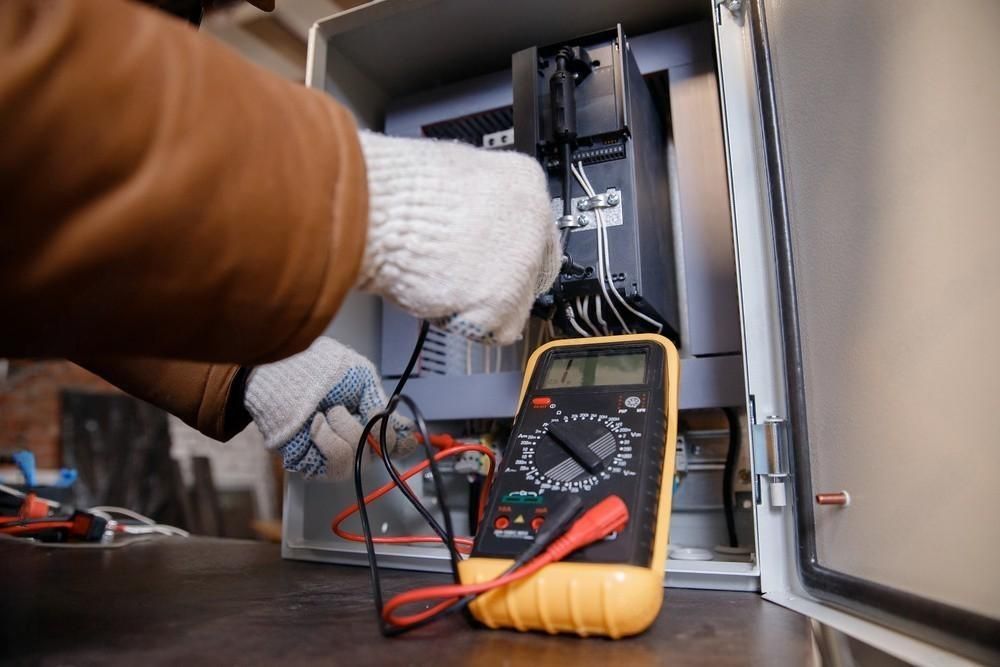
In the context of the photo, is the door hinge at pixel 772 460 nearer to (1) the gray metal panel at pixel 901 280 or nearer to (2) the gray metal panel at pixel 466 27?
(1) the gray metal panel at pixel 901 280

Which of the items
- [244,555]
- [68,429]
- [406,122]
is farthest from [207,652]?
[68,429]

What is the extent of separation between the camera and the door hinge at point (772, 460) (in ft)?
1.78

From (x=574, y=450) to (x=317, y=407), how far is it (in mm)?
313

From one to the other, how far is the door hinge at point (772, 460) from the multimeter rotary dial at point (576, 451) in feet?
0.41

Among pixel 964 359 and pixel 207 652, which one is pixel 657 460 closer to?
pixel 964 359

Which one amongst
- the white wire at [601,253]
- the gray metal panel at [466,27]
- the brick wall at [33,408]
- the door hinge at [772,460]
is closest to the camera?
the door hinge at [772,460]

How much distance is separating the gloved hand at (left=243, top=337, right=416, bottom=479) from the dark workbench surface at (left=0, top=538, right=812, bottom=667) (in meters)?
0.12

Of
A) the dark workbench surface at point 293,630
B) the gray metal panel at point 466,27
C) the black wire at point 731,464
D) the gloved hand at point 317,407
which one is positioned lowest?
the dark workbench surface at point 293,630

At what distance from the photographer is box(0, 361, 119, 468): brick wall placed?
3191 millimetres

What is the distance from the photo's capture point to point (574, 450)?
0.51 metres

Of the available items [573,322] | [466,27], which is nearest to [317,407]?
[573,322]

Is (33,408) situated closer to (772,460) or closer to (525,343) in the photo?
(525,343)

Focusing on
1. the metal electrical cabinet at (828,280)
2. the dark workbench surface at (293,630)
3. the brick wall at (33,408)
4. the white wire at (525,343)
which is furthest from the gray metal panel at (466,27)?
the brick wall at (33,408)

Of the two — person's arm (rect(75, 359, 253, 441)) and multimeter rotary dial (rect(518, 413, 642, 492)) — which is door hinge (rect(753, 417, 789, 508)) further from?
person's arm (rect(75, 359, 253, 441))
